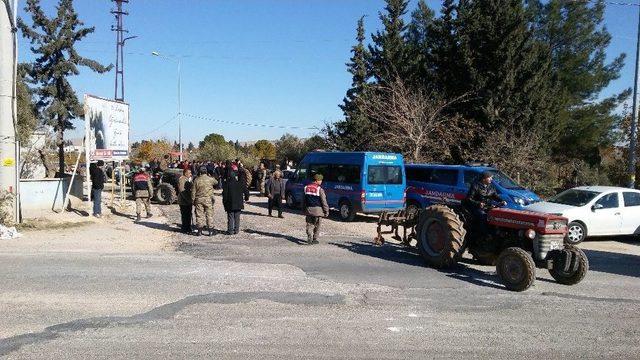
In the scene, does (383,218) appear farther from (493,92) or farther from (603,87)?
(603,87)

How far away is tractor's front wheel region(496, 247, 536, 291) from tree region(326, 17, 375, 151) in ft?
73.3

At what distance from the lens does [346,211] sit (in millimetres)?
16375

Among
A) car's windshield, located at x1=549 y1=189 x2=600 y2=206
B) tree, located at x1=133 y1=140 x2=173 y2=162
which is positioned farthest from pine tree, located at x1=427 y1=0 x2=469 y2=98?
tree, located at x1=133 y1=140 x2=173 y2=162

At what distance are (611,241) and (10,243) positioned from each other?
14.7 meters

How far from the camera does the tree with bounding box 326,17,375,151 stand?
31.4m

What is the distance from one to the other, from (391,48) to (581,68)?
11.1 meters

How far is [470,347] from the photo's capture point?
5367 mm

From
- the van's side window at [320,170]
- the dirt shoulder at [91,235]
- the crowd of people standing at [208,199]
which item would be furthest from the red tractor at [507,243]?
the van's side window at [320,170]

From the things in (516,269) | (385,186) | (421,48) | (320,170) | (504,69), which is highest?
(421,48)

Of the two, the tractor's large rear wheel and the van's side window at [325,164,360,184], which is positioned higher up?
the van's side window at [325,164,360,184]

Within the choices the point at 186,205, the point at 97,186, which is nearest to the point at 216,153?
the point at 97,186

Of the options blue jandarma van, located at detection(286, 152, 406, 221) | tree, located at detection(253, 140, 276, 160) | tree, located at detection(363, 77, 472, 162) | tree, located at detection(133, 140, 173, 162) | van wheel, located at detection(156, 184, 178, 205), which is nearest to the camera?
blue jandarma van, located at detection(286, 152, 406, 221)

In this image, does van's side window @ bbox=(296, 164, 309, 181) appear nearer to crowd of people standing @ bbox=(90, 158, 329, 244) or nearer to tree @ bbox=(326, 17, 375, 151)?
crowd of people standing @ bbox=(90, 158, 329, 244)

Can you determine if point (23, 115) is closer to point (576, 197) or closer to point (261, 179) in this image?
point (261, 179)
